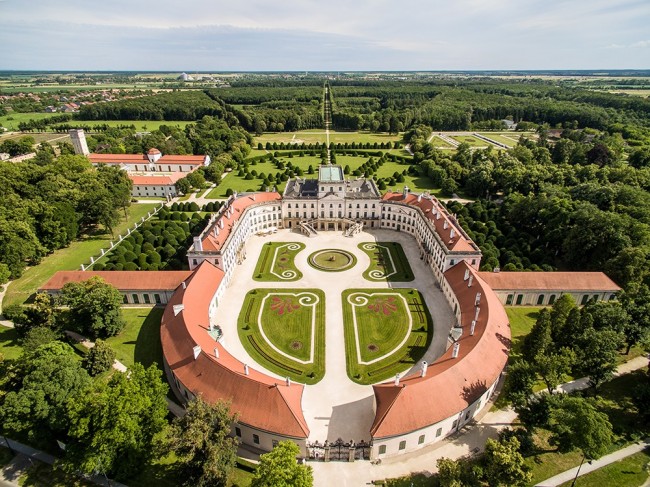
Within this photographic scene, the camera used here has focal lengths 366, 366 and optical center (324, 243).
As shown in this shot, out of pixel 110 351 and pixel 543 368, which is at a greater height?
pixel 543 368

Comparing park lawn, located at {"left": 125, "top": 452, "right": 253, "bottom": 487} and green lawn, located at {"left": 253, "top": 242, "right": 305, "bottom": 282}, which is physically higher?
park lawn, located at {"left": 125, "top": 452, "right": 253, "bottom": 487}

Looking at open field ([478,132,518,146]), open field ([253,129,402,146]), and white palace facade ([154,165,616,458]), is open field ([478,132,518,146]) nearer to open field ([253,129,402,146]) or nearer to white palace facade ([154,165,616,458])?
open field ([253,129,402,146])

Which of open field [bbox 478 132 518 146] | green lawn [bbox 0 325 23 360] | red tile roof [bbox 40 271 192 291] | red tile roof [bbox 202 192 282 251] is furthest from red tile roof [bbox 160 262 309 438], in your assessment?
open field [bbox 478 132 518 146]

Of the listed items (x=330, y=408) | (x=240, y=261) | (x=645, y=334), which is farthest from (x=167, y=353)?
(x=645, y=334)

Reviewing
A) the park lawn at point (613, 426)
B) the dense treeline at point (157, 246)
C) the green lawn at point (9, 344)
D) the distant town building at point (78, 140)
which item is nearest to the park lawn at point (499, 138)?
the park lawn at point (613, 426)

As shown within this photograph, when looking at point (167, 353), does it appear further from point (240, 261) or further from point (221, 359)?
point (240, 261)

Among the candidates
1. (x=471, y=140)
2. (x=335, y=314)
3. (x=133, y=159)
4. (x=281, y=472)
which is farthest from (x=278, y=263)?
(x=471, y=140)
